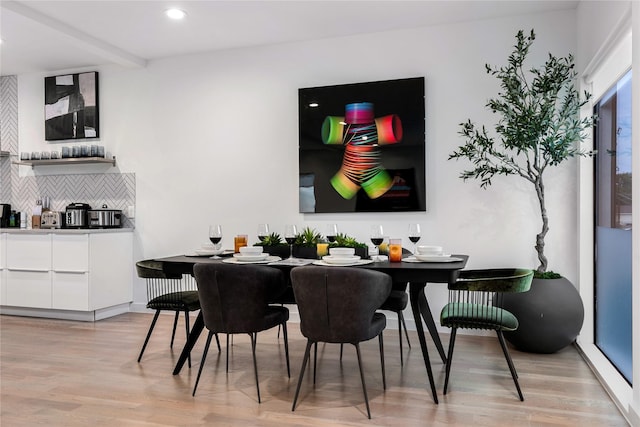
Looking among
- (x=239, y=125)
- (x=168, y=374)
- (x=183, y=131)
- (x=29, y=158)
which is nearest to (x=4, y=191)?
(x=29, y=158)

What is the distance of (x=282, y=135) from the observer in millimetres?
5020

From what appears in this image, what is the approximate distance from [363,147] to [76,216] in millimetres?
3197

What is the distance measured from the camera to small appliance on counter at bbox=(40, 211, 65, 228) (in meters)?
5.51

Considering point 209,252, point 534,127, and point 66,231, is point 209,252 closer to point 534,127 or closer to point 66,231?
point 66,231

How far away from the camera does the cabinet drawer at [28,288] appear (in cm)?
512

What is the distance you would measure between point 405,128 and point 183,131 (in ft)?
7.76

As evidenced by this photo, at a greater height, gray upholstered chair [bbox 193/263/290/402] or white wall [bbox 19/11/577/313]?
white wall [bbox 19/11/577/313]

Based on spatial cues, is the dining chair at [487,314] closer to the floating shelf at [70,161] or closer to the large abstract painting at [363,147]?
the large abstract painting at [363,147]

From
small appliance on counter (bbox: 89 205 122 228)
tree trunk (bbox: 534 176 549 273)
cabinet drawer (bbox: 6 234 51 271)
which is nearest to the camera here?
tree trunk (bbox: 534 176 549 273)

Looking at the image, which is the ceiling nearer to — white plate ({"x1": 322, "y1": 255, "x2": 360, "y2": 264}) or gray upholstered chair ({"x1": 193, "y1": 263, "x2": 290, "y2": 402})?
white plate ({"x1": 322, "y1": 255, "x2": 360, "y2": 264})

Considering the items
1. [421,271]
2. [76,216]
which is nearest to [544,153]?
[421,271]

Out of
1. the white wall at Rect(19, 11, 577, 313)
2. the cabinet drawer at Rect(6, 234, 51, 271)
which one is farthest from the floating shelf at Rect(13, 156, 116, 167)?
the cabinet drawer at Rect(6, 234, 51, 271)

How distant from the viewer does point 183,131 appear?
5.36 m

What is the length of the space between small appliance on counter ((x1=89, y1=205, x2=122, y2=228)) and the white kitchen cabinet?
162 mm
